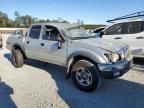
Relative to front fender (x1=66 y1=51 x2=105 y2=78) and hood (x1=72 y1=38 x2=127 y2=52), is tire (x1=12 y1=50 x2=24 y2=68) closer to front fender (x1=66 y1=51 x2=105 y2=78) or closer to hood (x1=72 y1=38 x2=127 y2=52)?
front fender (x1=66 y1=51 x2=105 y2=78)

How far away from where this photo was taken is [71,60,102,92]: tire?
506 centimetres

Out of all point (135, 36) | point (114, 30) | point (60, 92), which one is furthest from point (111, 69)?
point (114, 30)

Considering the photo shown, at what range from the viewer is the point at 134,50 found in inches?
313

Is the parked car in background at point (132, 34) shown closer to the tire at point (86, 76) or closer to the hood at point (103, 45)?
the hood at point (103, 45)

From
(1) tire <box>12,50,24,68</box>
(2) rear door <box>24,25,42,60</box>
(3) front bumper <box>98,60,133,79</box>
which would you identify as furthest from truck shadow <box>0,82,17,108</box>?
(3) front bumper <box>98,60,133,79</box>

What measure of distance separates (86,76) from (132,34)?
3.59 m

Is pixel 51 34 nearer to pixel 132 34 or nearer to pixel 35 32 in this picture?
pixel 35 32

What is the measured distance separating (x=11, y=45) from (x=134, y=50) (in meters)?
4.79

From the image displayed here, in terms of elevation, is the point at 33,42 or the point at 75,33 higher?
the point at 75,33

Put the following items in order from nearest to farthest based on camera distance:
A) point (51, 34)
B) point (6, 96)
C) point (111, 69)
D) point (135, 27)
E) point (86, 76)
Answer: point (111, 69) < point (6, 96) < point (86, 76) < point (51, 34) < point (135, 27)

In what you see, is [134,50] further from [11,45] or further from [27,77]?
[11,45]

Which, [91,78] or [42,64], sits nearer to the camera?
[91,78]

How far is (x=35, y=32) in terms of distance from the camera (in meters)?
7.20

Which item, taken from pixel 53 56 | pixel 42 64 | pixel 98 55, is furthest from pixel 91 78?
pixel 42 64
